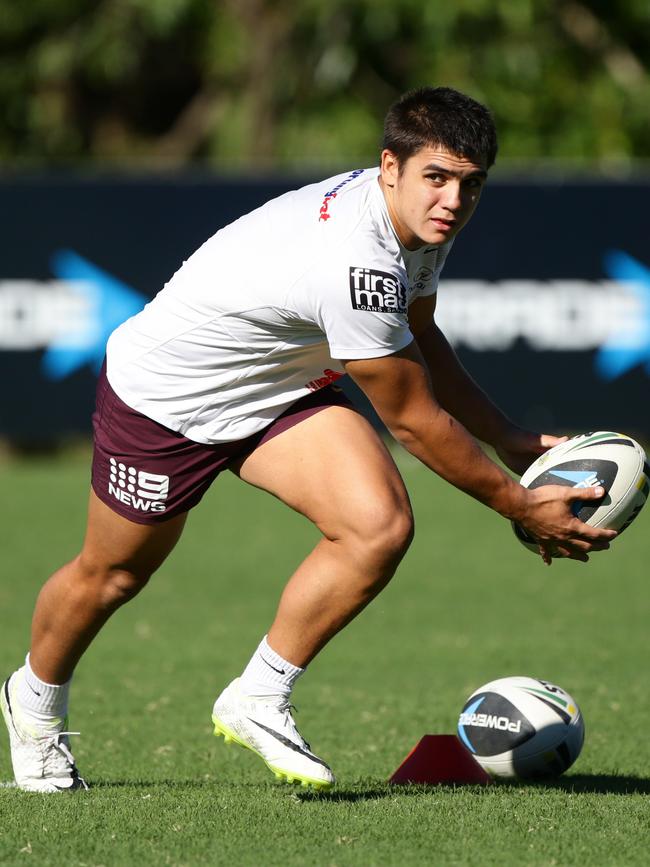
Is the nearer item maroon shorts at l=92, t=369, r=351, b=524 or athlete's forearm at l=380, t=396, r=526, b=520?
athlete's forearm at l=380, t=396, r=526, b=520

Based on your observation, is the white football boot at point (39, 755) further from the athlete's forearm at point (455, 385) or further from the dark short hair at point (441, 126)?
the dark short hair at point (441, 126)

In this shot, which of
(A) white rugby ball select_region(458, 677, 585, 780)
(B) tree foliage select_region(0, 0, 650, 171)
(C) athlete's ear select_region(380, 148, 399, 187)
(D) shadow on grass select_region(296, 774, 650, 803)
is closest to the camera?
(C) athlete's ear select_region(380, 148, 399, 187)

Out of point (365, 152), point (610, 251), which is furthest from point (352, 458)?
point (365, 152)

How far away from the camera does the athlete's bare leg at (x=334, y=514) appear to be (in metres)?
4.71

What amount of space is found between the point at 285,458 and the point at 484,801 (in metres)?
1.33

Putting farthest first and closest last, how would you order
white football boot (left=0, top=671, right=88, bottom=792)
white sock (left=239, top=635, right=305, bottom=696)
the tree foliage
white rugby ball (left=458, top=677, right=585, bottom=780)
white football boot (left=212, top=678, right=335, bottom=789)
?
the tree foliage, white rugby ball (left=458, top=677, right=585, bottom=780), white football boot (left=0, top=671, right=88, bottom=792), white sock (left=239, top=635, right=305, bottom=696), white football boot (left=212, top=678, right=335, bottom=789)

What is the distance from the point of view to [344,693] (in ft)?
23.5

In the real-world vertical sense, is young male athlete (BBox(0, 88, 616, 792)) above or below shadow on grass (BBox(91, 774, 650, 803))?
above

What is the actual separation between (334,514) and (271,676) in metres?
0.60

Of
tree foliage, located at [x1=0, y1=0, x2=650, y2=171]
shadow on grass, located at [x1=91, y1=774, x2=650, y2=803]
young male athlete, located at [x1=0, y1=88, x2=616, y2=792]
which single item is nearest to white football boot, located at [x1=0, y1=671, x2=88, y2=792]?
young male athlete, located at [x1=0, y1=88, x2=616, y2=792]

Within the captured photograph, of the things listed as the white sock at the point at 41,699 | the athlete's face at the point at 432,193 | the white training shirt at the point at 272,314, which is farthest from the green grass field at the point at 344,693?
the athlete's face at the point at 432,193

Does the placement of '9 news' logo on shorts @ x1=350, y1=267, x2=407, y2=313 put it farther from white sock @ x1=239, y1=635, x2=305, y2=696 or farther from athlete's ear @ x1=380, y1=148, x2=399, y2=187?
white sock @ x1=239, y1=635, x2=305, y2=696

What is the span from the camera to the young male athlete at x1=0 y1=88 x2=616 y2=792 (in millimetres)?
4531

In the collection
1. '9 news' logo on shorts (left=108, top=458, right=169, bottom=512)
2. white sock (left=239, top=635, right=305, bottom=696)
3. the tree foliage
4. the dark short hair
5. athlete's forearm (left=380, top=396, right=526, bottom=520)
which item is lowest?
the tree foliage
